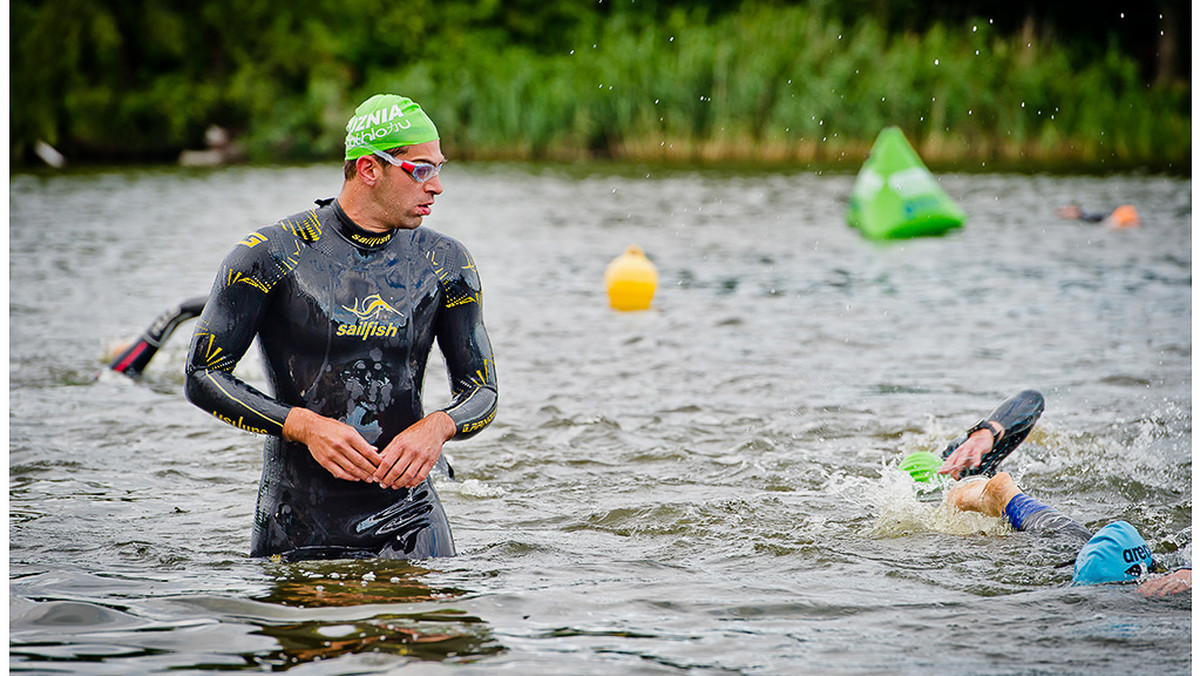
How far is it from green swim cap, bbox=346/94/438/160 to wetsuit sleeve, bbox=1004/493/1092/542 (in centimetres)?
286

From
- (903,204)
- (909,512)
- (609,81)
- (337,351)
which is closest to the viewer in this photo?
(337,351)

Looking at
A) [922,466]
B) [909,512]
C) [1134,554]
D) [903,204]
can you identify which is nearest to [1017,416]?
[922,466]

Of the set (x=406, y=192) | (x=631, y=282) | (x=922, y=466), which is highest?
(x=406, y=192)

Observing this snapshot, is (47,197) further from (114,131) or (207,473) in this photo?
(207,473)

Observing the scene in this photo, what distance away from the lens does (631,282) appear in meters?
12.6

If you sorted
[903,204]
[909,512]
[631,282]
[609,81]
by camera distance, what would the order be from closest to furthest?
[909,512]
[631,282]
[903,204]
[609,81]

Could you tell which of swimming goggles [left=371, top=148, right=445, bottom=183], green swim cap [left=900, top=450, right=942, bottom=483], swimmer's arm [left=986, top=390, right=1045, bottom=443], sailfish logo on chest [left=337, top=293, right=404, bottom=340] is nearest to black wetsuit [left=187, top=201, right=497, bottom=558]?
sailfish logo on chest [left=337, top=293, right=404, bottom=340]

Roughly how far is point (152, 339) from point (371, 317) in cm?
527

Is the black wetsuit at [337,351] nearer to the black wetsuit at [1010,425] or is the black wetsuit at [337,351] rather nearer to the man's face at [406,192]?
the man's face at [406,192]

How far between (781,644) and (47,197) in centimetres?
2592

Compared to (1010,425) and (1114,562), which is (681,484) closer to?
(1010,425)

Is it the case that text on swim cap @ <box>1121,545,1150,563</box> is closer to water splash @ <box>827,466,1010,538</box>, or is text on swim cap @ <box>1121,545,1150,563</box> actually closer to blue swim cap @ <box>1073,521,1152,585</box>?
blue swim cap @ <box>1073,521,1152,585</box>

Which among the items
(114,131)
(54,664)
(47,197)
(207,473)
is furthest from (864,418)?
(114,131)

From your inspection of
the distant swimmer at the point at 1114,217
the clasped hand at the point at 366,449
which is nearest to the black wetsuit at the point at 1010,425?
the clasped hand at the point at 366,449
